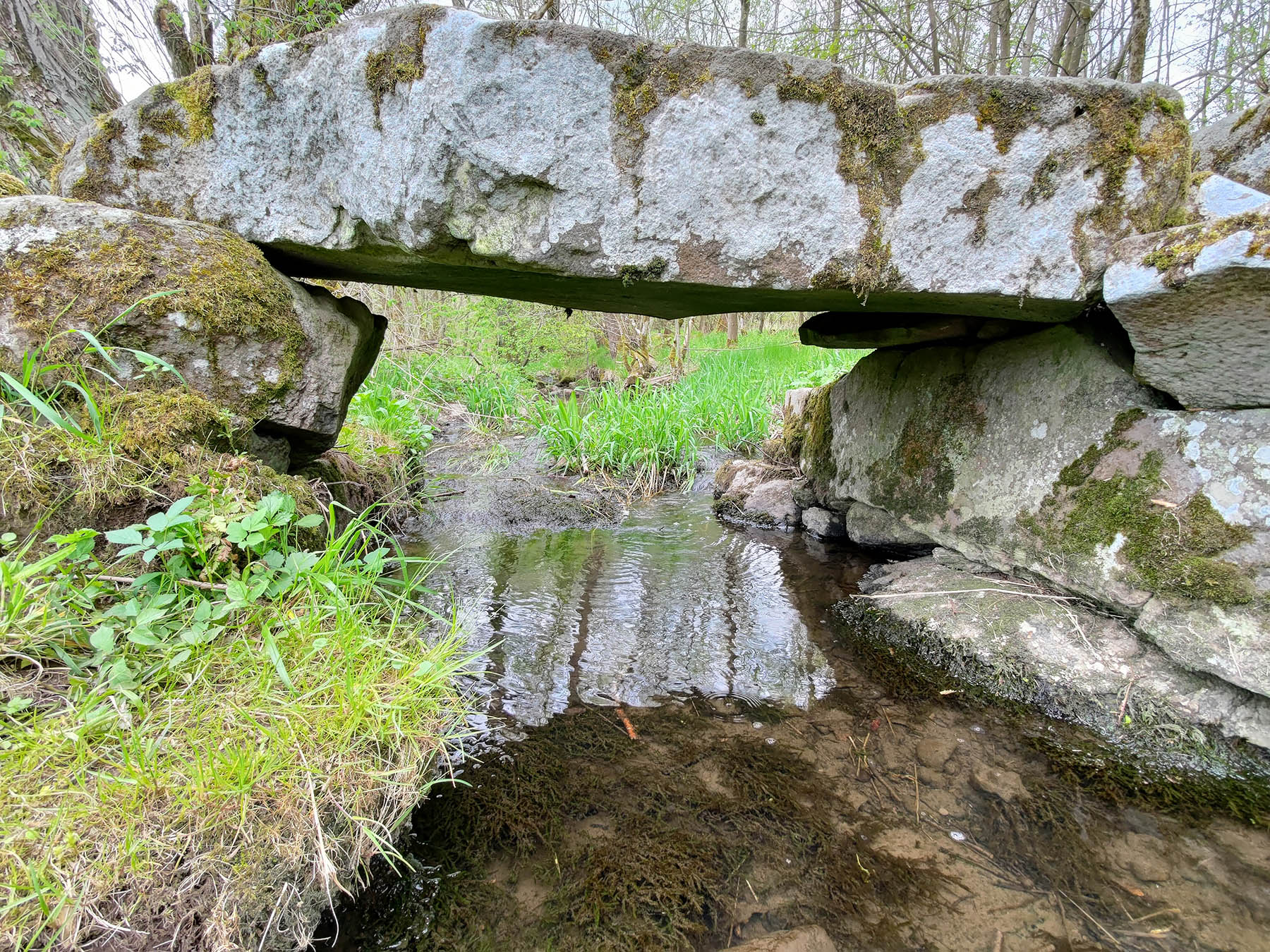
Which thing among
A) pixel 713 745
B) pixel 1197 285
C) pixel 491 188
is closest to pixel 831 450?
pixel 1197 285

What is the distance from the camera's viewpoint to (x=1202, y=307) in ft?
5.54

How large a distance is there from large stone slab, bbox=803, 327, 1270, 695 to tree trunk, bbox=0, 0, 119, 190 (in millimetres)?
5613

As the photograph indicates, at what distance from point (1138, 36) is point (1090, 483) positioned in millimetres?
4062

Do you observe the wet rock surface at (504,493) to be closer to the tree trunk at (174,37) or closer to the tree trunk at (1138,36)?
the tree trunk at (174,37)

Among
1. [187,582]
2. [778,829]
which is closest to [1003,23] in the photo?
[778,829]

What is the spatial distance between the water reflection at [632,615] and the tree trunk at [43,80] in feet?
13.1

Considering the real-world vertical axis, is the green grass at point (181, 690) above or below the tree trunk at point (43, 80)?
below

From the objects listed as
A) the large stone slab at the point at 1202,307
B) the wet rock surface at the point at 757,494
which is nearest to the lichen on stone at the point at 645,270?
the large stone slab at the point at 1202,307

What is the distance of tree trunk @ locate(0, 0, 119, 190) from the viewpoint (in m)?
4.10

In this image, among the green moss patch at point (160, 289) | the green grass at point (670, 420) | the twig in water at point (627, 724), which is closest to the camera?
the green moss patch at point (160, 289)

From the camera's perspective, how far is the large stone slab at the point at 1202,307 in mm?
1572

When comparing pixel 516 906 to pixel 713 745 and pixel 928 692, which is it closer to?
pixel 713 745

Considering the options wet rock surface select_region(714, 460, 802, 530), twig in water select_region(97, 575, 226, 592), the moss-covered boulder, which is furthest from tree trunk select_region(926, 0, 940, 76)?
twig in water select_region(97, 575, 226, 592)

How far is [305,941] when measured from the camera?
1.15 meters
